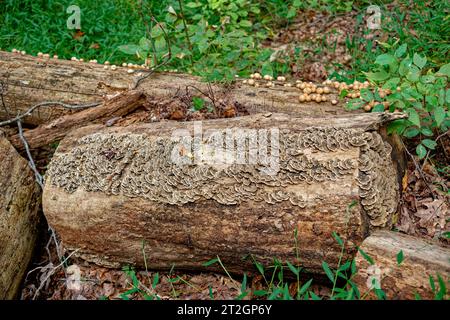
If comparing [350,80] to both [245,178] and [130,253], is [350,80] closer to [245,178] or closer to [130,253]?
[245,178]

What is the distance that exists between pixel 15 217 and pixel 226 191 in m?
1.63

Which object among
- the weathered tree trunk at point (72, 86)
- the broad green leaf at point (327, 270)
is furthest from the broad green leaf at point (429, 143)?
the broad green leaf at point (327, 270)

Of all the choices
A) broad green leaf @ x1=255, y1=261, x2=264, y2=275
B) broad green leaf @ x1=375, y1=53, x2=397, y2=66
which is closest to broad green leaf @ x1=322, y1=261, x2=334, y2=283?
broad green leaf @ x1=255, y1=261, x2=264, y2=275

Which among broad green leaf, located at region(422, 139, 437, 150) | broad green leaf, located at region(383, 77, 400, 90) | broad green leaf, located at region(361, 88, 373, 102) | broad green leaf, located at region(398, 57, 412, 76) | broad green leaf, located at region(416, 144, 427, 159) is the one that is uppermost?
broad green leaf, located at region(398, 57, 412, 76)

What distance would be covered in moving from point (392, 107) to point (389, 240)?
1112mm

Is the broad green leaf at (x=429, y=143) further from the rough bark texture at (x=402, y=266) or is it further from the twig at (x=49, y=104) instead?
the twig at (x=49, y=104)

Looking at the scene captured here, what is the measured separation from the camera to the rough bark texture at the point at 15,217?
3.50 m

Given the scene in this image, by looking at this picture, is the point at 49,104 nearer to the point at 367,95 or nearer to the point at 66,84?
the point at 66,84

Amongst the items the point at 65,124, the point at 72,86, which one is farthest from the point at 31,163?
the point at 72,86

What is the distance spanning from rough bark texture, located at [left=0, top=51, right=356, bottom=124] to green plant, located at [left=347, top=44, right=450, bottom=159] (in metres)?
1.07

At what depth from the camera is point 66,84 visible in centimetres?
444

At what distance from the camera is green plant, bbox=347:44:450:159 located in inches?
134

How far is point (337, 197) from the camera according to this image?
9.46ft

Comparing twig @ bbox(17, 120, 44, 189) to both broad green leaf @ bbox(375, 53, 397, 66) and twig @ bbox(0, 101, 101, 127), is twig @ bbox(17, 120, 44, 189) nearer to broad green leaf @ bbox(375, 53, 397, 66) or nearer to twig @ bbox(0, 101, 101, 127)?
twig @ bbox(0, 101, 101, 127)
